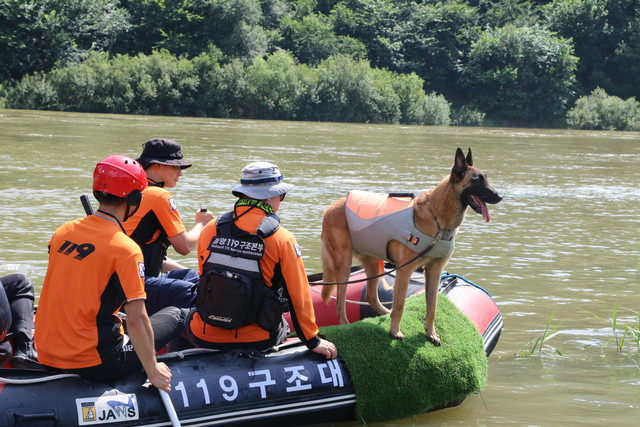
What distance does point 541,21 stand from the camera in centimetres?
8006

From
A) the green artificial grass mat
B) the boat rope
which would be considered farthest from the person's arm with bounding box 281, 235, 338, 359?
the boat rope

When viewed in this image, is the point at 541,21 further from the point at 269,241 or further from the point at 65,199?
the point at 269,241

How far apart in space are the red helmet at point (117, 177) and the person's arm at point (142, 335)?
1.79 feet

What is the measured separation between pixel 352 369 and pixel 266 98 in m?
49.1

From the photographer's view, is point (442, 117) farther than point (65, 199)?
Yes

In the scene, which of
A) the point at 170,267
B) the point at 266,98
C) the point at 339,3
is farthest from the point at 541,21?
the point at 170,267

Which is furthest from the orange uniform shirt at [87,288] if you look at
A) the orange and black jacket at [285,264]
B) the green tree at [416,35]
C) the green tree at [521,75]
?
the green tree at [416,35]

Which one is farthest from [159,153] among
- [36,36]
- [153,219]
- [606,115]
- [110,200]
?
[606,115]

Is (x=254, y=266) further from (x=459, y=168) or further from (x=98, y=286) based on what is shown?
(x=459, y=168)

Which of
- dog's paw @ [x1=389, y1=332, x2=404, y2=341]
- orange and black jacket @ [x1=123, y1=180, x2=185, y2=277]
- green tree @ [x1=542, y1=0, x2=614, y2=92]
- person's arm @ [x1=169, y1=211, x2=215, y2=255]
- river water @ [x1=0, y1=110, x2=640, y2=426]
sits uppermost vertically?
green tree @ [x1=542, y1=0, x2=614, y2=92]

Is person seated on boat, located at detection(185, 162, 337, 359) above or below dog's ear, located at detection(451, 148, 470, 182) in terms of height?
below

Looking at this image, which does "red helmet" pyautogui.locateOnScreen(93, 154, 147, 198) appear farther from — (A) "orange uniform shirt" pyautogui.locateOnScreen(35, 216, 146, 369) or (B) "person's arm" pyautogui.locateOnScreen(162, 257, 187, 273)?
(B) "person's arm" pyautogui.locateOnScreen(162, 257, 187, 273)

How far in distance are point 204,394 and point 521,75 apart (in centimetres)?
6944

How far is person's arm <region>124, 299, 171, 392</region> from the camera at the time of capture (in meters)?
4.33
